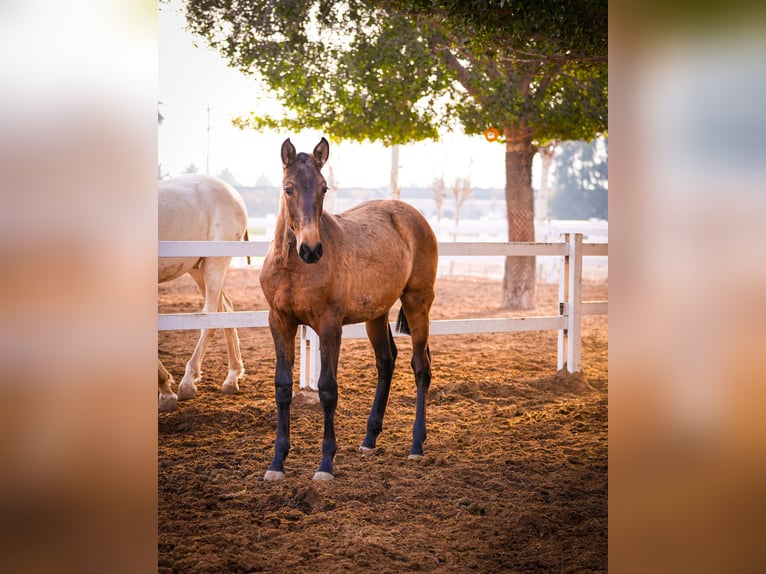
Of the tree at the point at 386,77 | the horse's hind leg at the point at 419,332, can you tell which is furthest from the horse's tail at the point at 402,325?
the tree at the point at 386,77

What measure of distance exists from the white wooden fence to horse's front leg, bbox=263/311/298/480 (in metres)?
1.72

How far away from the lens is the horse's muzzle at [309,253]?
12.5ft

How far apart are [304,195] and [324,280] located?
524 millimetres

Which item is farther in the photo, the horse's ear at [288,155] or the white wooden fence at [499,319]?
the white wooden fence at [499,319]

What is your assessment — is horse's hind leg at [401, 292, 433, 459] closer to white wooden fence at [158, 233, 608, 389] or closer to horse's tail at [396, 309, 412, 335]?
horse's tail at [396, 309, 412, 335]

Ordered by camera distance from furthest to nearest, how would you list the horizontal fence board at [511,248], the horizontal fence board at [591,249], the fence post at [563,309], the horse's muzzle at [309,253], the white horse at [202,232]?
the horizontal fence board at [591,249], the fence post at [563,309], the horizontal fence board at [511,248], the white horse at [202,232], the horse's muzzle at [309,253]

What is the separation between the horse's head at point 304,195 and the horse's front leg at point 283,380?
61cm

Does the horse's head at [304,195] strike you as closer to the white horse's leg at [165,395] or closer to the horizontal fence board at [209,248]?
the horizontal fence board at [209,248]

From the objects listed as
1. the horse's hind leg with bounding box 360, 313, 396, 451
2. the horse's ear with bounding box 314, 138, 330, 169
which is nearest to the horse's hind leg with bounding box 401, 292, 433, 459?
the horse's hind leg with bounding box 360, 313, 396, 451

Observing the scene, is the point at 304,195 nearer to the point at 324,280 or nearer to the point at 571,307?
the point at 324,280

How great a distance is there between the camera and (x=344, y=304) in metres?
4.31

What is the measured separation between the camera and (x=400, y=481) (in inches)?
163
